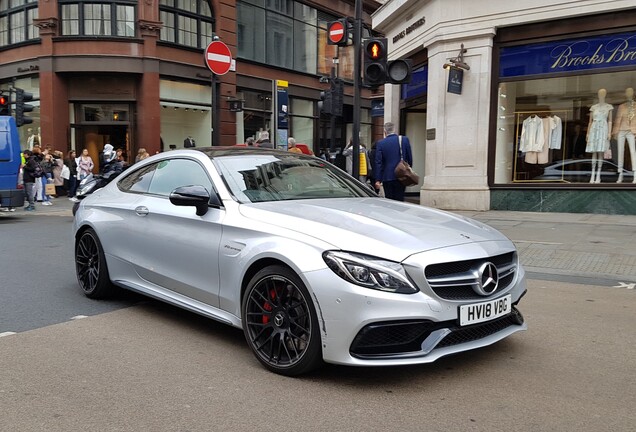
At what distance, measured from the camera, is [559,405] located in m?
3.37

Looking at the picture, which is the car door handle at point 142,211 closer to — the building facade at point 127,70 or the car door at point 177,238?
the car door at point 177,238

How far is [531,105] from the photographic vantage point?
14031 mm

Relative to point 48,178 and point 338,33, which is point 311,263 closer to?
point 338,33

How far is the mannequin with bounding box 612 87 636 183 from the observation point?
42.1ft

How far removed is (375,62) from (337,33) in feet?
4.66

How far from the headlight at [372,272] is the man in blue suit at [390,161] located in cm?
655

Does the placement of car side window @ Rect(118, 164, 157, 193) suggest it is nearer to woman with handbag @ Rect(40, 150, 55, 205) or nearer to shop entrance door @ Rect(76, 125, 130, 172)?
woman with handbag @ Rect(40, 150, 55, 205)

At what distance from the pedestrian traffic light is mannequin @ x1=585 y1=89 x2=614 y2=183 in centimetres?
645

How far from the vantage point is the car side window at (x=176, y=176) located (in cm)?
484

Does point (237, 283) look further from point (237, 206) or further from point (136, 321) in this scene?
point (136, 321)

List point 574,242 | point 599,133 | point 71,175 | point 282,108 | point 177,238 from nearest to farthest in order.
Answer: point 177,238 → point 574,242 → point 599,133 → point 282,108 → point 71,175

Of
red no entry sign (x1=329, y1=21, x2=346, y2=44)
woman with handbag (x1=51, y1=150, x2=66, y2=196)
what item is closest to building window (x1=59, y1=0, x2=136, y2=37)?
woman with handbag (x1=51, y1=150, x2=66, y2=196)

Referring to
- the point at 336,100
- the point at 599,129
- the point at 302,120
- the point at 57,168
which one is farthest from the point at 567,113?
the point at 302,120

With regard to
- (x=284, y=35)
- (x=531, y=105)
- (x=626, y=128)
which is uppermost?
(x=284, y=35)
